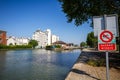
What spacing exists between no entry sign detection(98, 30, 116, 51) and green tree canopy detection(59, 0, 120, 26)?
8938mm

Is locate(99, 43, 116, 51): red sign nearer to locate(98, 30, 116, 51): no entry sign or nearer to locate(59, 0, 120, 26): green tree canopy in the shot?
locate(98, 30, 116, 51): no entry sign

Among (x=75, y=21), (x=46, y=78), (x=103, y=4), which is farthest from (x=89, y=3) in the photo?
(x=46, y=78)

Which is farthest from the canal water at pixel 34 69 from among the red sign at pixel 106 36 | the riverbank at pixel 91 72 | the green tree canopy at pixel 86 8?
the red sign at pixel 106 36

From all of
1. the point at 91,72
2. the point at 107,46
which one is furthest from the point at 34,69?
the point at 107,46

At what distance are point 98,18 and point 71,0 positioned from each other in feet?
32.4

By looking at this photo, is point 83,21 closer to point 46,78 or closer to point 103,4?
point 103,4

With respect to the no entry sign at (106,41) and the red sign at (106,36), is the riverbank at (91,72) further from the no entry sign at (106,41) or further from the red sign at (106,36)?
the red sign at (106,36)

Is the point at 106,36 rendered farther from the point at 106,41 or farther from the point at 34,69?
the point at 34,69

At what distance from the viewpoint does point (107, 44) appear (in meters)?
6.80

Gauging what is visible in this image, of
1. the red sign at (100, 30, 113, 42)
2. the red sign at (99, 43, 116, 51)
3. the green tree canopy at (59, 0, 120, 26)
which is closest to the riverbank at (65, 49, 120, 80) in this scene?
the red sign at (99, 43, 116, 51)

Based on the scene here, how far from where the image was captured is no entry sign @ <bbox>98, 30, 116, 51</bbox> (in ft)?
22.1

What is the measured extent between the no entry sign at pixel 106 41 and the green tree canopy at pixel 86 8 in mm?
8938

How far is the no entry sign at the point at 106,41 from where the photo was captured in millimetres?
6730

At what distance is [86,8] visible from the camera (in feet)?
55.9
